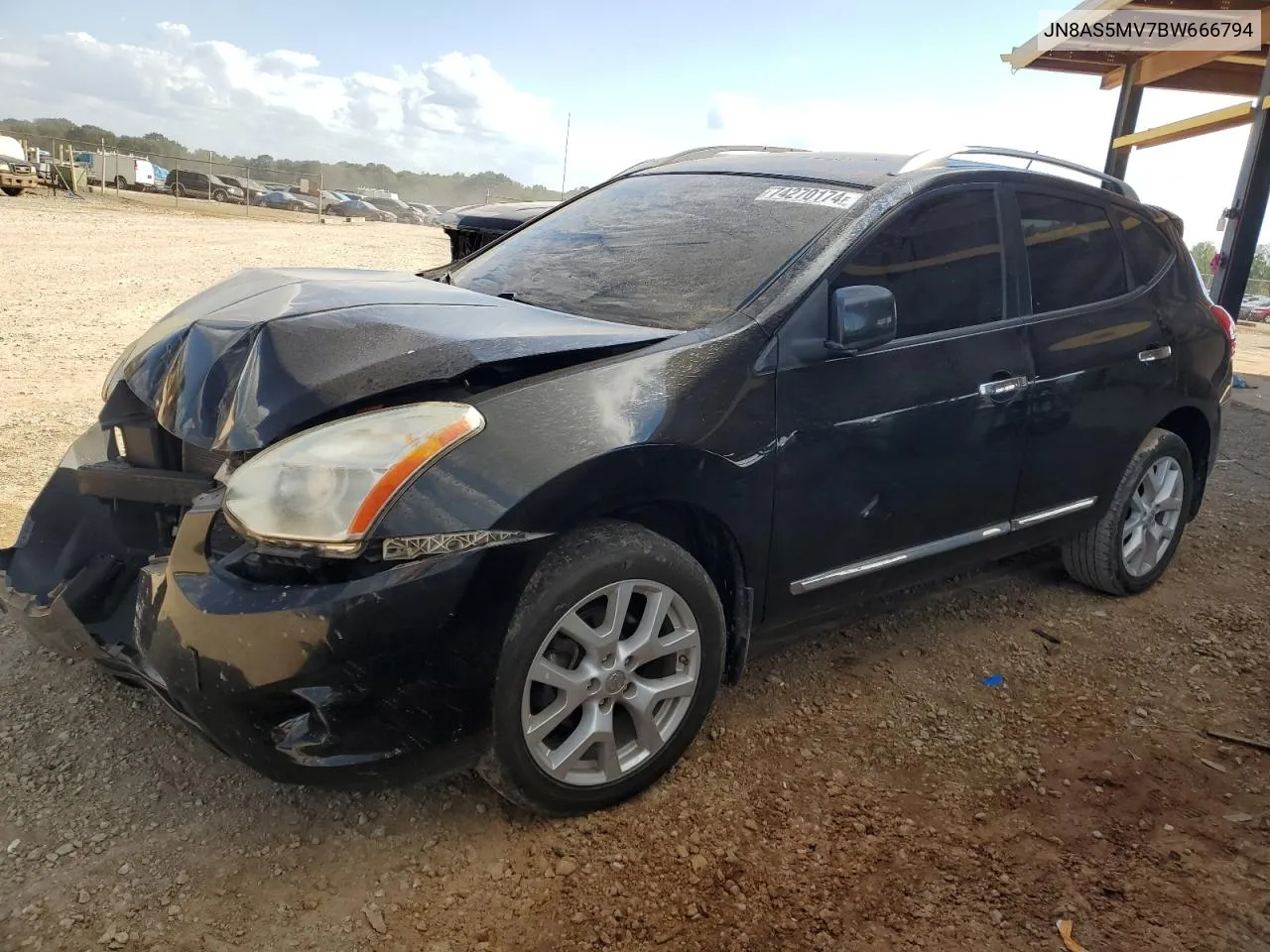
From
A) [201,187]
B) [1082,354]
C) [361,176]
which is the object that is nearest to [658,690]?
[1082,354]

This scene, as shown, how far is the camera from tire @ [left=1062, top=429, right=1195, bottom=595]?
3.97 meters

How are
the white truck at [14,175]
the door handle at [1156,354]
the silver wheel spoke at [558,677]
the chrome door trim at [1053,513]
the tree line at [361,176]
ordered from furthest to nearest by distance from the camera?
the tree line at [361,176], the white truck at [14,175], the door handle at [1156,354], the chrome door trim at [1053,513], the silver wheel spoke at [558,677]

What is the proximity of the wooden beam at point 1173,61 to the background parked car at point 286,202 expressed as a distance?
115ft

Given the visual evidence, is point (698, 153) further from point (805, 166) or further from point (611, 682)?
point (611, 682)

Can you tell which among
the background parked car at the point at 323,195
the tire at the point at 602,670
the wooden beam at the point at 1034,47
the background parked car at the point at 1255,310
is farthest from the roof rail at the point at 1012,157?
the background parked car at the point at 323,195

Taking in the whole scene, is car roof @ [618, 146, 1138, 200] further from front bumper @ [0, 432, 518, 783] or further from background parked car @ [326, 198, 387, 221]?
background parked car @ [326, 198, 387, 221]

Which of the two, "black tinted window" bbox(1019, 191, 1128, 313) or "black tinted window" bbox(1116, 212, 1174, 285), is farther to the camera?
"black tinted window" bbox(1116, 212, 1174, 285)

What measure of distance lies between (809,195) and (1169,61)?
10.5m

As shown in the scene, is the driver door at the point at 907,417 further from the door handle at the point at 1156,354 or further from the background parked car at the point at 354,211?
the background parked car at the point at 354,211

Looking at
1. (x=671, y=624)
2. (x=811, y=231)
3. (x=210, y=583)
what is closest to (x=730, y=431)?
(x=671, y=624)

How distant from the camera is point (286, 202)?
135ft

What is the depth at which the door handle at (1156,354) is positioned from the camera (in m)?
3.76

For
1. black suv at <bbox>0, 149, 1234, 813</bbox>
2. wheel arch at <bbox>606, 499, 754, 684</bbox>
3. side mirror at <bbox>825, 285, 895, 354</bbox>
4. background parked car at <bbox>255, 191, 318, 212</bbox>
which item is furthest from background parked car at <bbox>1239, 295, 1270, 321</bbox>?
background parked car at <bbox>255, 191, 318, 212</bbox>

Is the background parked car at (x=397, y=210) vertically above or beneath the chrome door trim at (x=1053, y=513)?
above
